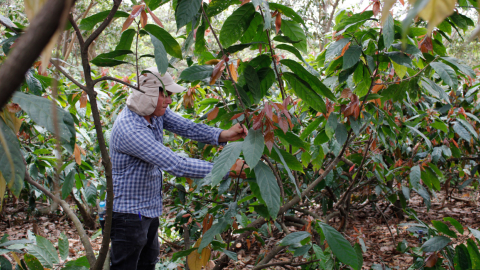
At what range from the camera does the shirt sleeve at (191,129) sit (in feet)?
6.19

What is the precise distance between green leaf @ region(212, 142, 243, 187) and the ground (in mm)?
1684

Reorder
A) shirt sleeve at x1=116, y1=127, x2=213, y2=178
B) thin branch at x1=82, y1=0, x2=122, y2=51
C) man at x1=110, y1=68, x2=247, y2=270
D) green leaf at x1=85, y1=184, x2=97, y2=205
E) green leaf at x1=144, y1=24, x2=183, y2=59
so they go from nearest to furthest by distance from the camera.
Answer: thin branch at x1=82, y1=0, x2=122, y2=51, green leaf at x1=144, y1=24, x2=183, y2=59, shirt sleeve at x1=116, y1=127, x2=213, y2=178, man at x1=110, y1=68, x2=247, y2=270, green leaf at x1=85, y1=184, x2=97, y2=205

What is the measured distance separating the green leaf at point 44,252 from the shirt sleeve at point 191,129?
960mm

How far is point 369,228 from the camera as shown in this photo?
3.39 metres

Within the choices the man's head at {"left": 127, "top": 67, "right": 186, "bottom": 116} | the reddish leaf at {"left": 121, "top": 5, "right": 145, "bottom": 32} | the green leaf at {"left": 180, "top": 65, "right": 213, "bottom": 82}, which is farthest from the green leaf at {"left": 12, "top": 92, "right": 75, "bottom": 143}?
the man's head at {"left": 127, "top": 67, "right": 186, "bottom": 116}

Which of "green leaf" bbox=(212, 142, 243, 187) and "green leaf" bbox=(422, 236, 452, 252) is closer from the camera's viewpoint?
"green leaf" bbox=(212, 142, 243, 187)

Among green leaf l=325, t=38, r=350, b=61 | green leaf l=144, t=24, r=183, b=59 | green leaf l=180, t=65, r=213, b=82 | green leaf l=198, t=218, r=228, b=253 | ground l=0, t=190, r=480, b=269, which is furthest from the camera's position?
ground l=0, t=190, r=480, b=269

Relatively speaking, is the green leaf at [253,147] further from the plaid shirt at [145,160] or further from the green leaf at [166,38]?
the plaid shirt at [145,160]

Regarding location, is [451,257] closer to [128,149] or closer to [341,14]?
[341,14]

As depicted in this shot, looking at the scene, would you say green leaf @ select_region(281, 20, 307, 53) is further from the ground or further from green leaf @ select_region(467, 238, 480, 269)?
the ground

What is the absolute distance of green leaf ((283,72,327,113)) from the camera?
46.4 inches

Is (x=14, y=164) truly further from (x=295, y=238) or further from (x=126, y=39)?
(x=295, y=238)

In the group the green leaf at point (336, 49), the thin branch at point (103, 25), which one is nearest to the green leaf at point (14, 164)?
the thin branch at point (103, 25)

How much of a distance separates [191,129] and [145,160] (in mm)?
401
